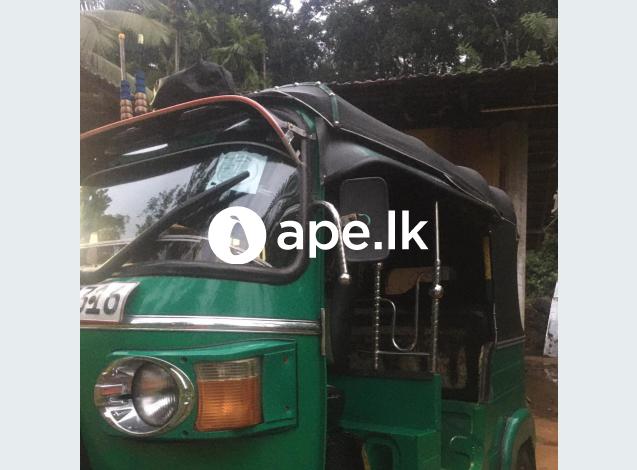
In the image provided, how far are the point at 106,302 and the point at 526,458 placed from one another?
2.84 m

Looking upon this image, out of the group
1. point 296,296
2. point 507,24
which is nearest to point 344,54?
point 507,24

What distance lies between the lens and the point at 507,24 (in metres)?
3.02

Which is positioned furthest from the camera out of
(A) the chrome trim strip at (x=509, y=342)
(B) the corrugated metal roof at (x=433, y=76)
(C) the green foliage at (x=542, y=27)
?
(B) the corrugated metal roof at (x=433, y=76)

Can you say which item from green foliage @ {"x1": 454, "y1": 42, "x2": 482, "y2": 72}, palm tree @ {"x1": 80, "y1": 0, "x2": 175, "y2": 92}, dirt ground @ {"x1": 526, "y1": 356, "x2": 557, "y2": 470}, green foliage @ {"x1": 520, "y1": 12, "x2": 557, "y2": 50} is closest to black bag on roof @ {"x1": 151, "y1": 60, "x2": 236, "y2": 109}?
palm tree @ {"x1": 80, "y1": 0, "x2": 175, "y2": 92}

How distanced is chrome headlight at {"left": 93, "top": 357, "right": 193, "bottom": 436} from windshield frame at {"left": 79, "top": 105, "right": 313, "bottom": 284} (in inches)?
11.6

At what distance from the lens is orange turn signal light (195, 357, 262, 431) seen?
5.20ft

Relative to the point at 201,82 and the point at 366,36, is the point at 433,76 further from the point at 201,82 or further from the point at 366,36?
the point at 201,82

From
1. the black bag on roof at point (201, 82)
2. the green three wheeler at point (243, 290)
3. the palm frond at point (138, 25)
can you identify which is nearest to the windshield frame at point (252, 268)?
the green three wheeler at point (243, 290)

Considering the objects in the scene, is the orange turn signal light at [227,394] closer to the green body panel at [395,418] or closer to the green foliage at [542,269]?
the green body panel at [395,418]

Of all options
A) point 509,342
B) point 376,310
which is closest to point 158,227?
point 376,310

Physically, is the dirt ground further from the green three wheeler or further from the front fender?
the green three wheeler

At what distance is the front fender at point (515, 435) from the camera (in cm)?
306

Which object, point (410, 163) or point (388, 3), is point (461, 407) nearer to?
point (410, 163)

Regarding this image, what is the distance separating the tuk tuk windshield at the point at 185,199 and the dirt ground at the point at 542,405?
197cm
